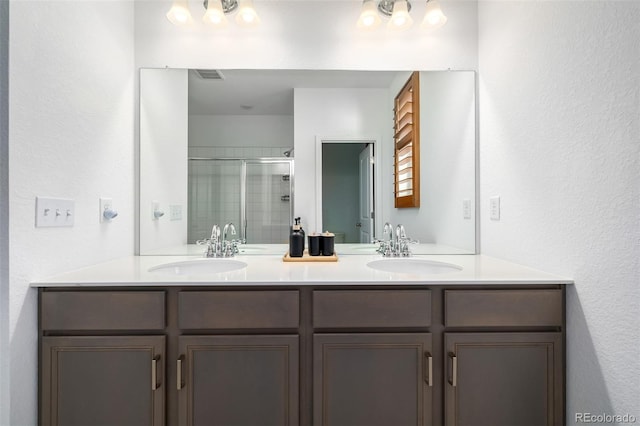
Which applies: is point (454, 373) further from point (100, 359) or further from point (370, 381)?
point (100, 359)

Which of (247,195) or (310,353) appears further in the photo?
(247,195)

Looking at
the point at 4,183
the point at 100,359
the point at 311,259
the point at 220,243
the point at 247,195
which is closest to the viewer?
the point at 4,183

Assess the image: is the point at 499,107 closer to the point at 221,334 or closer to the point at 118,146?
the point at 221,334

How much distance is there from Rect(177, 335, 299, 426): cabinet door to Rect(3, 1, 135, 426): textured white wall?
53 cm

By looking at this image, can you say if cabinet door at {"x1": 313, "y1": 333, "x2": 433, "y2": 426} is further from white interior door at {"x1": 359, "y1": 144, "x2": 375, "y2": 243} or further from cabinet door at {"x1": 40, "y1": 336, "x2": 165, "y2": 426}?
white interior door at {"x1": 359, "y1": 144, "x2": 375, "y2": 243}

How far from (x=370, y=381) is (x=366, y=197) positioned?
934 mm

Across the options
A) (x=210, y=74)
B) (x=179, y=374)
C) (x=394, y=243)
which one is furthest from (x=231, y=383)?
(x=210, y=74)

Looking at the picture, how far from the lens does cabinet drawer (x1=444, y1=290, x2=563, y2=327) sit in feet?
3.55

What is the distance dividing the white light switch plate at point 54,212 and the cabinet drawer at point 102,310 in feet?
0.83

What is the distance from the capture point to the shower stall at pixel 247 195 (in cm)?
170

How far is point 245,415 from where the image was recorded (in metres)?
1.08

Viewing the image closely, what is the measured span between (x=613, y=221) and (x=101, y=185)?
194 cm

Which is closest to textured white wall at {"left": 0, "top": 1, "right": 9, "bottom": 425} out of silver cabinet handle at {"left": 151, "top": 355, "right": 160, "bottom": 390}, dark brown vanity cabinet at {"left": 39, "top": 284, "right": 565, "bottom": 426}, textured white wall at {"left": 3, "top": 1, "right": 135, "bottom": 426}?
textured white wall at {"left": 3, "top": 1, "right": 135, "bottom": 426}

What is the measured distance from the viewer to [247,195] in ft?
5.69
